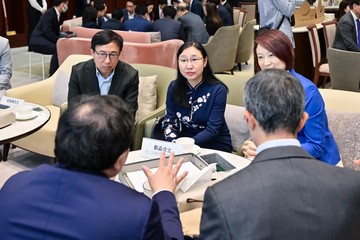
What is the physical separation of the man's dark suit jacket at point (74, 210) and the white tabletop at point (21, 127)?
4.61 ft

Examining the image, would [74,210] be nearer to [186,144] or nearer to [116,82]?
[186,144]

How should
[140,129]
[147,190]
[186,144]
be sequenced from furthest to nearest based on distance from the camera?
[140,129] < [186,144] < [147,190]

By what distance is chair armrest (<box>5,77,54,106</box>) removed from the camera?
3851 mm

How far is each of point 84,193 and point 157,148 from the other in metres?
1.02

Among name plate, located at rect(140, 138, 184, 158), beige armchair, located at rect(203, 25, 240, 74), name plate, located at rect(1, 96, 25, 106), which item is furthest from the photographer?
beige armchair, located at rect(203, 25, 240, 74)

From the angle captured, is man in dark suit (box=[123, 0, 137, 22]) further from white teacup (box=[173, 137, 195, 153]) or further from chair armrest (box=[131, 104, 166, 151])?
white teacup (box=[173, 137, 195, 153])

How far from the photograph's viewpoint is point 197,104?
2.85m

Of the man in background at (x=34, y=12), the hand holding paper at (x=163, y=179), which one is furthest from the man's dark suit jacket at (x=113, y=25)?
the hand holding paper at (x=163, y=179)

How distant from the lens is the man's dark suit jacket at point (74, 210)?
3.84 feet

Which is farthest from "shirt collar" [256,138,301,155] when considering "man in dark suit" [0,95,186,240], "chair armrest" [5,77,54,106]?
"chair armrest" [5,77,54,106]

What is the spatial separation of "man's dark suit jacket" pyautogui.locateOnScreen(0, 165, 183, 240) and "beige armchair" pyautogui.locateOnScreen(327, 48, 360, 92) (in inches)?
143

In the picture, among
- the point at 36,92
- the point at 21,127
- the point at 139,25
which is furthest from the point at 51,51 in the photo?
the point at 21,127

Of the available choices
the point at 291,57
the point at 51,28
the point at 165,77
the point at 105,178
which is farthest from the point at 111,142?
the point at 51,28

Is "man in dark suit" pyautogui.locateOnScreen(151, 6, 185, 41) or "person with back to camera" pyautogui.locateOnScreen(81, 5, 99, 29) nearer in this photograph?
"man in dark suit" pyautogui.locateOnScreen(151, 6, 185, 41)
